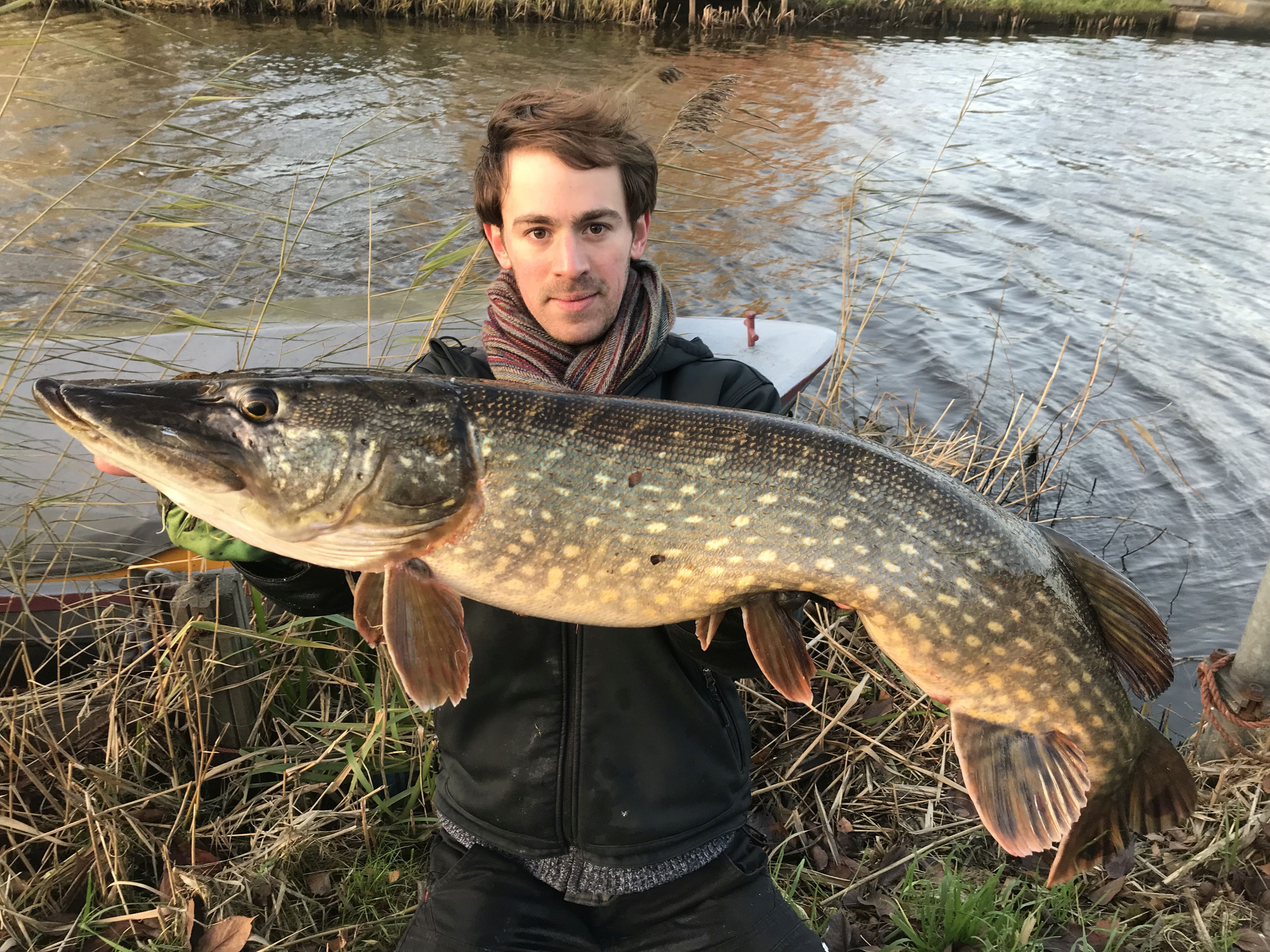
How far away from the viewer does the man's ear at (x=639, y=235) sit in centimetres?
235

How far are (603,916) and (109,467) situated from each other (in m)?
1.38

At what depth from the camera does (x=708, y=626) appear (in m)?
1.83

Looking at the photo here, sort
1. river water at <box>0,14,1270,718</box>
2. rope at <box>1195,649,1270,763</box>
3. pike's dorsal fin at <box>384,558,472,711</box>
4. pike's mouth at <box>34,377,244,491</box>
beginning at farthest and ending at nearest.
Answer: river water at <box>0,14,1270,718</box>
rope at <box>1195,649,1270,763</box>
pike's dorsal fin at <box>384,558,472,711</box>
pike's mouth at <box>34,377,244,491</box>

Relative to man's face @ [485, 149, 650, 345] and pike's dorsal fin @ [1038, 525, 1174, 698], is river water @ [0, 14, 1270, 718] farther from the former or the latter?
pike's dorsal fin @ [1038, 525, 1174, 698]

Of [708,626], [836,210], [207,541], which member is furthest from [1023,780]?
[836,210]

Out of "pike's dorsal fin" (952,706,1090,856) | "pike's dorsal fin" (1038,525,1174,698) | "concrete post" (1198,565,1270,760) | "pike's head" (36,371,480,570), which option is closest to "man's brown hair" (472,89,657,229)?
"pike's head" (36,371,480,570)

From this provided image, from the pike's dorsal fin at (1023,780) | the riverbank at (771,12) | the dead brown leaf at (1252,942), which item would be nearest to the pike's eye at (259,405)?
the pike's dorsal fin at (1023,780)

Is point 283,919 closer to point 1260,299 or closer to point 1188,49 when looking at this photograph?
point 1260,299

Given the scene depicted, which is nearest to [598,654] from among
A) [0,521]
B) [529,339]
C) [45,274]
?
[529,339]

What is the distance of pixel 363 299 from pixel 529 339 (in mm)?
2523

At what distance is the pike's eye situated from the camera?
5.21ft

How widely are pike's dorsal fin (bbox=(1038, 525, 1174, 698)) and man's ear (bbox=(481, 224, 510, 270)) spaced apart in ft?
4.40

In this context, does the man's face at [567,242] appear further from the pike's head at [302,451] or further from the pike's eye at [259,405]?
the pike's eye at [259,405]

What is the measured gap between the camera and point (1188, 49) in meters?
17.3
